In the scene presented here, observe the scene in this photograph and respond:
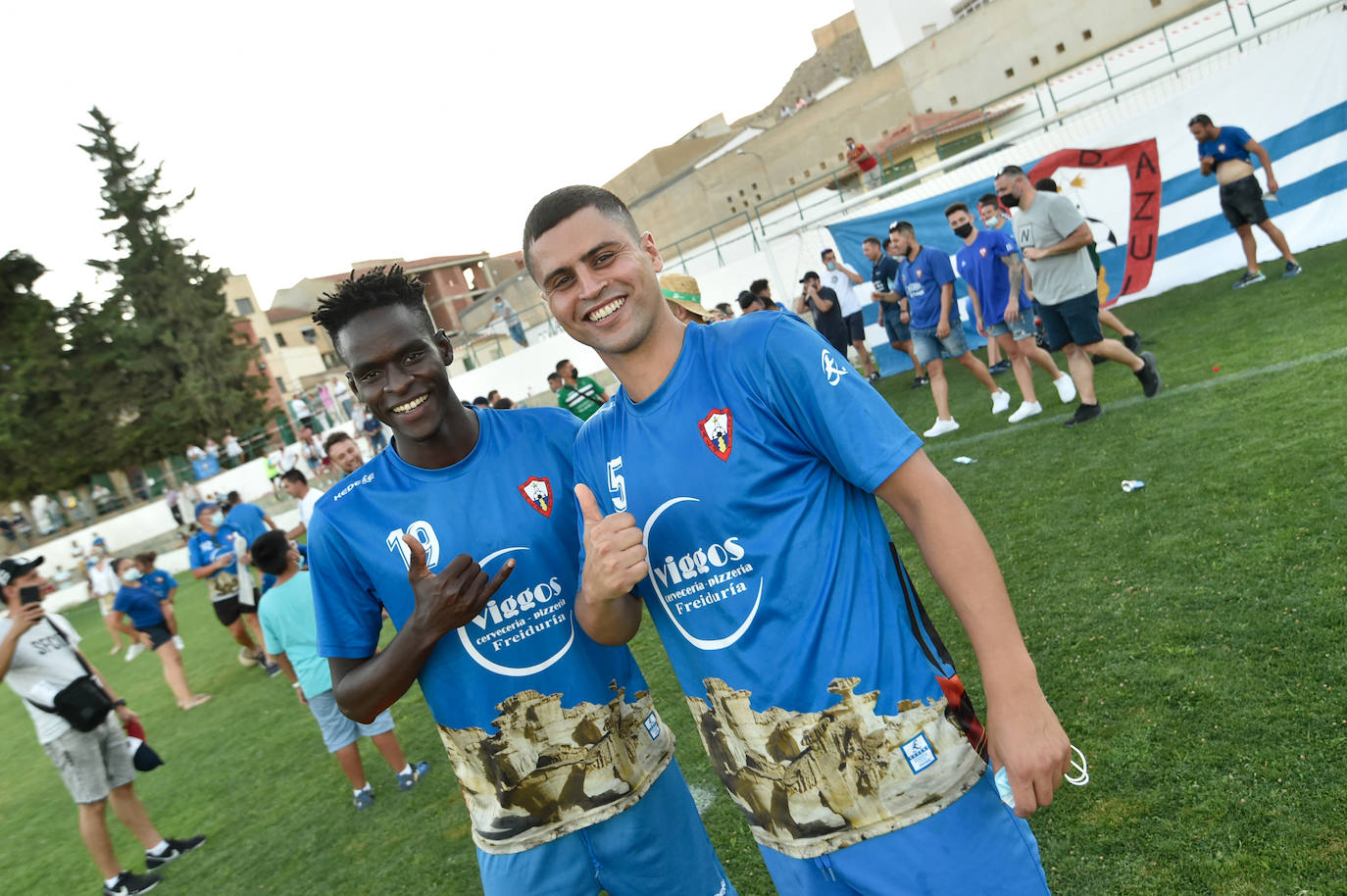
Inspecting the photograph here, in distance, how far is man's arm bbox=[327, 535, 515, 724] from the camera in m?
2.01

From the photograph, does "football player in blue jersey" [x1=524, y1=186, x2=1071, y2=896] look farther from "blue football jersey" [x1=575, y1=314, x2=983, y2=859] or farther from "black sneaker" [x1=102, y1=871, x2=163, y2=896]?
"black sneaker" [x1=102, y1=871, x2=163, y2=896]

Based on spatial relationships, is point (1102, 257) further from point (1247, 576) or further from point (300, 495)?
point (300, 495)

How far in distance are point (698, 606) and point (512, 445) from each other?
32.4 inches

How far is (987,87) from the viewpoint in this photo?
135 ft

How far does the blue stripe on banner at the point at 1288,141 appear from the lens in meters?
10.5

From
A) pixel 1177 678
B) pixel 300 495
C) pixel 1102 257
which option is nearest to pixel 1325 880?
pixel 1177 678

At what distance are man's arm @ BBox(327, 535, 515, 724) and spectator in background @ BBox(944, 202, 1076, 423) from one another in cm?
712

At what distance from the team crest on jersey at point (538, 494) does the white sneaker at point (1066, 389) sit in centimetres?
729

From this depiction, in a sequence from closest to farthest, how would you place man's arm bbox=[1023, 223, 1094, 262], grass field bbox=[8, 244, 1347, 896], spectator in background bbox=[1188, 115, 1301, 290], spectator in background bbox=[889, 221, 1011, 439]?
grass field bbox=[8, 244, 1347, 896] → man's arm bbox=[1023, 223, 1094, 262] → spectator in background bbox=[889, 221, 1011, 439] → spectator in background bbox=[1188, 115, 1301, 290]

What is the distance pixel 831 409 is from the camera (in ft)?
5.12

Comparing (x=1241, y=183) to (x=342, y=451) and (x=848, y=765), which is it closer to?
(x=342, y=451)

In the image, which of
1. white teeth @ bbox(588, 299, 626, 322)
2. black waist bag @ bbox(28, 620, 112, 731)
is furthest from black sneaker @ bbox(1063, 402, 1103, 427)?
black waist bag @ bbox(28, 620, 112, 731)

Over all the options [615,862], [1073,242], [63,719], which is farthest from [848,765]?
[1073,242]

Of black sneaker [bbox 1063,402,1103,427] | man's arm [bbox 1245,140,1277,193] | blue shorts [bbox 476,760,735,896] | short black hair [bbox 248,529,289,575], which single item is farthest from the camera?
man's arm [bbox 1245,140,1277,193]
